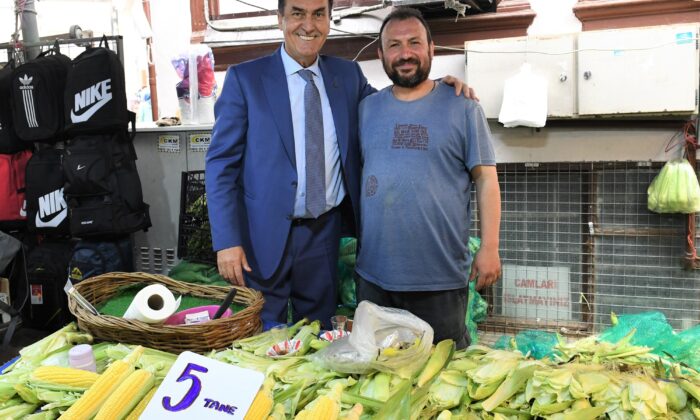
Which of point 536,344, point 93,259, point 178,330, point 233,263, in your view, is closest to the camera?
point 178,330

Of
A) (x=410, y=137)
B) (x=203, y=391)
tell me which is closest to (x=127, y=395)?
(x=203, y=391)

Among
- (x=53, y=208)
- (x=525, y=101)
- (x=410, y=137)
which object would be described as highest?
(x=525, y=101)

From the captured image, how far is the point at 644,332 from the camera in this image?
231 centimetres

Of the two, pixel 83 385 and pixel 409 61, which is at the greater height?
pixel 409 61

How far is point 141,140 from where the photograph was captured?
4508 millimetres

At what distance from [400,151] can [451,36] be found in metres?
2.11

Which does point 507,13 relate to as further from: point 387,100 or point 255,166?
point 255,166

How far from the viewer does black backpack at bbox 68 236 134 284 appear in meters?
3.96

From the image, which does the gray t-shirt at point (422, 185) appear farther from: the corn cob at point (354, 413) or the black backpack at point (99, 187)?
the black backpack at point (99, 187)

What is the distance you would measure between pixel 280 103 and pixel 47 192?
2.84 m

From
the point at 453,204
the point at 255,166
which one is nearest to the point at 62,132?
the point at 255,166

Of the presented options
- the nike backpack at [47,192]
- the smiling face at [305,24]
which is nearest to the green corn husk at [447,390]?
the smiling face at [305,24]

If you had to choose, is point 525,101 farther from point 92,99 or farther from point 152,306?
point 92,99

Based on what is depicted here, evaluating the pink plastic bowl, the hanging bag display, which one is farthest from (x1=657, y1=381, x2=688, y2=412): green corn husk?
the hanging bag display
